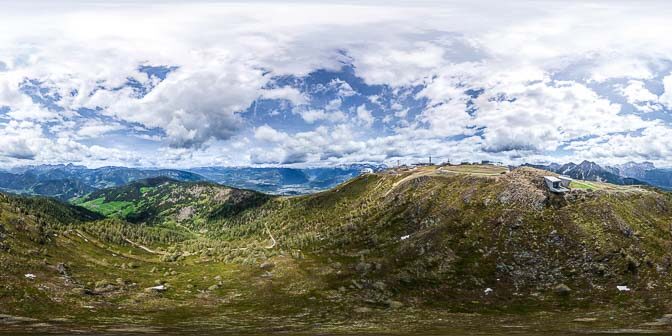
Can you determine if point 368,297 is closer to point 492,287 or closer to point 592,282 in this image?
point 492,287

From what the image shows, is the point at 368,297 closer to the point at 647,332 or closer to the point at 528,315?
the point at 528,315

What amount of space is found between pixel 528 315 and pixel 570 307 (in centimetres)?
2070

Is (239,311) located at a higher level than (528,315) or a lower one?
lower

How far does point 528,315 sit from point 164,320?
13761 centimetres

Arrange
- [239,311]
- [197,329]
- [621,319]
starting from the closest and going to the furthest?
[197,329]
[621,319]
[239,311]

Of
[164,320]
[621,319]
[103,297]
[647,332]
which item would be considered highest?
[647,332]

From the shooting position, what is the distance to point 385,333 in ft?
438

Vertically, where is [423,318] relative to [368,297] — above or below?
above

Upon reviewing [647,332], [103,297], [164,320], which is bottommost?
[103,297]

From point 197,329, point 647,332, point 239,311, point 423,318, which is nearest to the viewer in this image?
point 647,332

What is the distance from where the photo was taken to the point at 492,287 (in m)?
196

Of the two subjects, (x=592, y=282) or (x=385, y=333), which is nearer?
(x=385, y=333)

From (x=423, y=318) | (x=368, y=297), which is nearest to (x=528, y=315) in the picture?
(x=423, y=318)

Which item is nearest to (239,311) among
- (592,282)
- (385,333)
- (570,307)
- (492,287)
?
(385,333)
